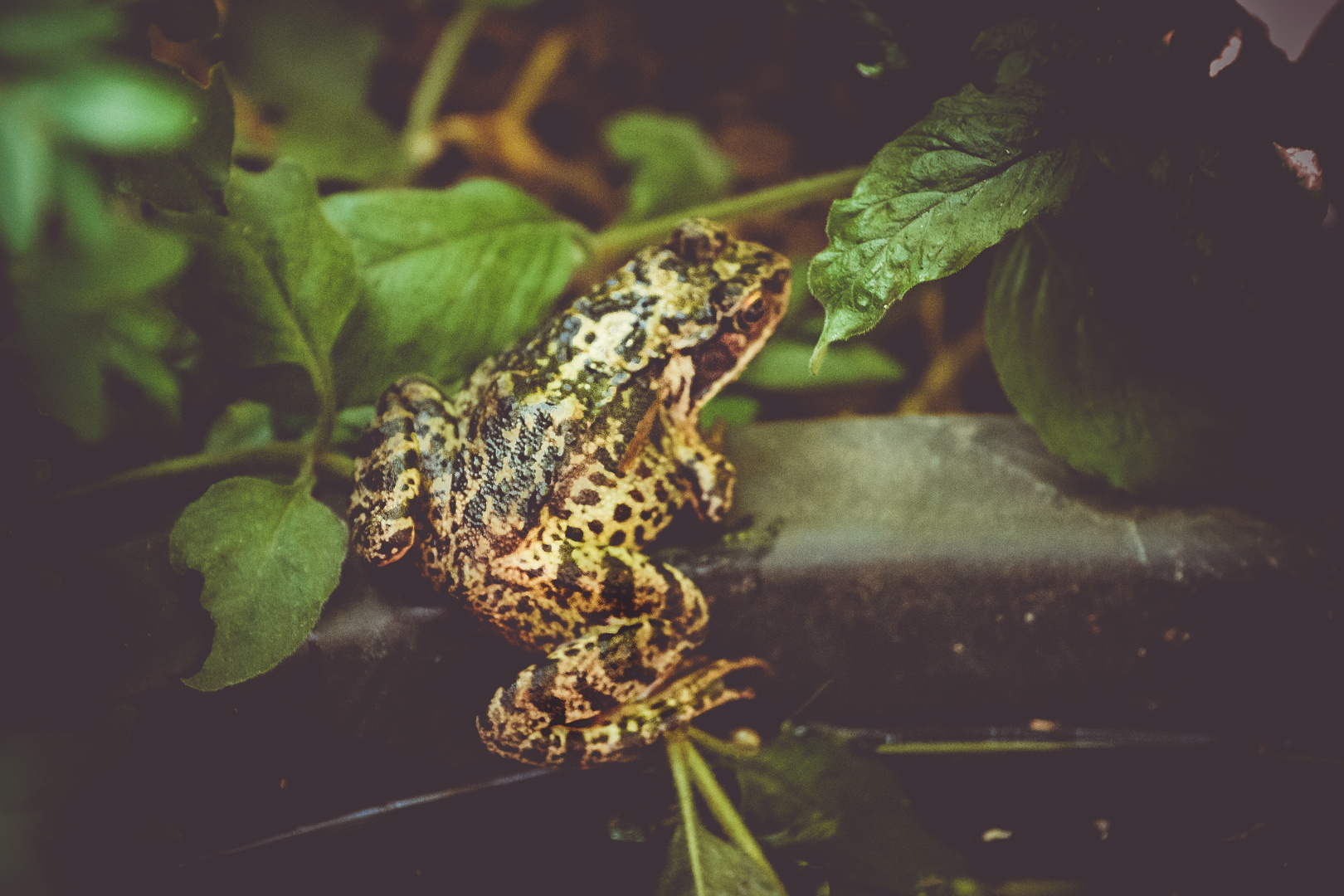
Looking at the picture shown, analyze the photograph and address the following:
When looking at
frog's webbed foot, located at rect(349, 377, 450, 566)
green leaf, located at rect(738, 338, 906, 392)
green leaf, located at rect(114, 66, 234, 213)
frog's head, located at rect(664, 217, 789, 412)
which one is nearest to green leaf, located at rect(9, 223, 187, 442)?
green leaf, located at rect(114, 66, 234, 213)

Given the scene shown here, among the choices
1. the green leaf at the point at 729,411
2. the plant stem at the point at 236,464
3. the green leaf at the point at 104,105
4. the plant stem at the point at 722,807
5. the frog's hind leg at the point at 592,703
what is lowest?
the plant stem at the point at 722,807

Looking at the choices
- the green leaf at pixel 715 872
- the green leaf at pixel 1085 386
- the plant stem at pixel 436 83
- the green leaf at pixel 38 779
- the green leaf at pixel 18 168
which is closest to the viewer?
the green leaf at pixel 18 168

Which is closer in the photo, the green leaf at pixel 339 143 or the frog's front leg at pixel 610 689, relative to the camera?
the frog's front leg at pixel 610 689

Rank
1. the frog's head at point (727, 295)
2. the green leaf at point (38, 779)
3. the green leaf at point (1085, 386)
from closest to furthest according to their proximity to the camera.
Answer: the green leaf at point (38, 779) < the green leaf at point (1085, 386) < the frog's head at point (727, 295)

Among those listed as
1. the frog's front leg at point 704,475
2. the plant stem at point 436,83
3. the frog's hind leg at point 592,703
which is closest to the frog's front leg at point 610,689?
the frog's hind leg at point 592,703

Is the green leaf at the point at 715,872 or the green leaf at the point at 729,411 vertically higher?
the green leaf at the point at 729,411

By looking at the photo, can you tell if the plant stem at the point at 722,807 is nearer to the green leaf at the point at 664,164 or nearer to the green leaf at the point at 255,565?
the green leaf at the point at 255,565

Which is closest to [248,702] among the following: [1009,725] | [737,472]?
[737,472]
